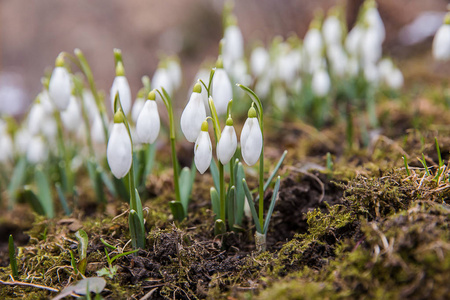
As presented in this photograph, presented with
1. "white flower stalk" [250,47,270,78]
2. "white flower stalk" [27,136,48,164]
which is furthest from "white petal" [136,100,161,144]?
"white flower stalk" [250,47,270,78]

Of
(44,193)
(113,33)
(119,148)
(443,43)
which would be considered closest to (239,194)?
(119,148)

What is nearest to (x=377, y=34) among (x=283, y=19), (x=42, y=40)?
(x=283, y=19)

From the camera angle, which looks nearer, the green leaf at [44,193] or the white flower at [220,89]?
the white flower at [220,89]

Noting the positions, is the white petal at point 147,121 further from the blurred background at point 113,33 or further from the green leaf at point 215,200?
the blurred background at point 113,33

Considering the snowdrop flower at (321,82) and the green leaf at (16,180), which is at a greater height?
the snowdrop flower at (321,82)

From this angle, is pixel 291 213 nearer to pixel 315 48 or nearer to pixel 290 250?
pixel 290 250

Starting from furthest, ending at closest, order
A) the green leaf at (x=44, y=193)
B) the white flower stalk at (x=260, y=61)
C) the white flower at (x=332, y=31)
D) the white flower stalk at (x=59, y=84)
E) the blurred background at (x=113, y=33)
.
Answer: the blurred background at (x=113, y=33) → the white flower stalk at (x=260, y=61) → the white flower at (x=332, y=31) → the green leaf at (x=44, y=193) → the white flower stalk at (x=59, y=84)

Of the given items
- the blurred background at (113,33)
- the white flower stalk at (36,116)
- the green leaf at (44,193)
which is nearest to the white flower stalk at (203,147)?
the green leaf at (44,193)
